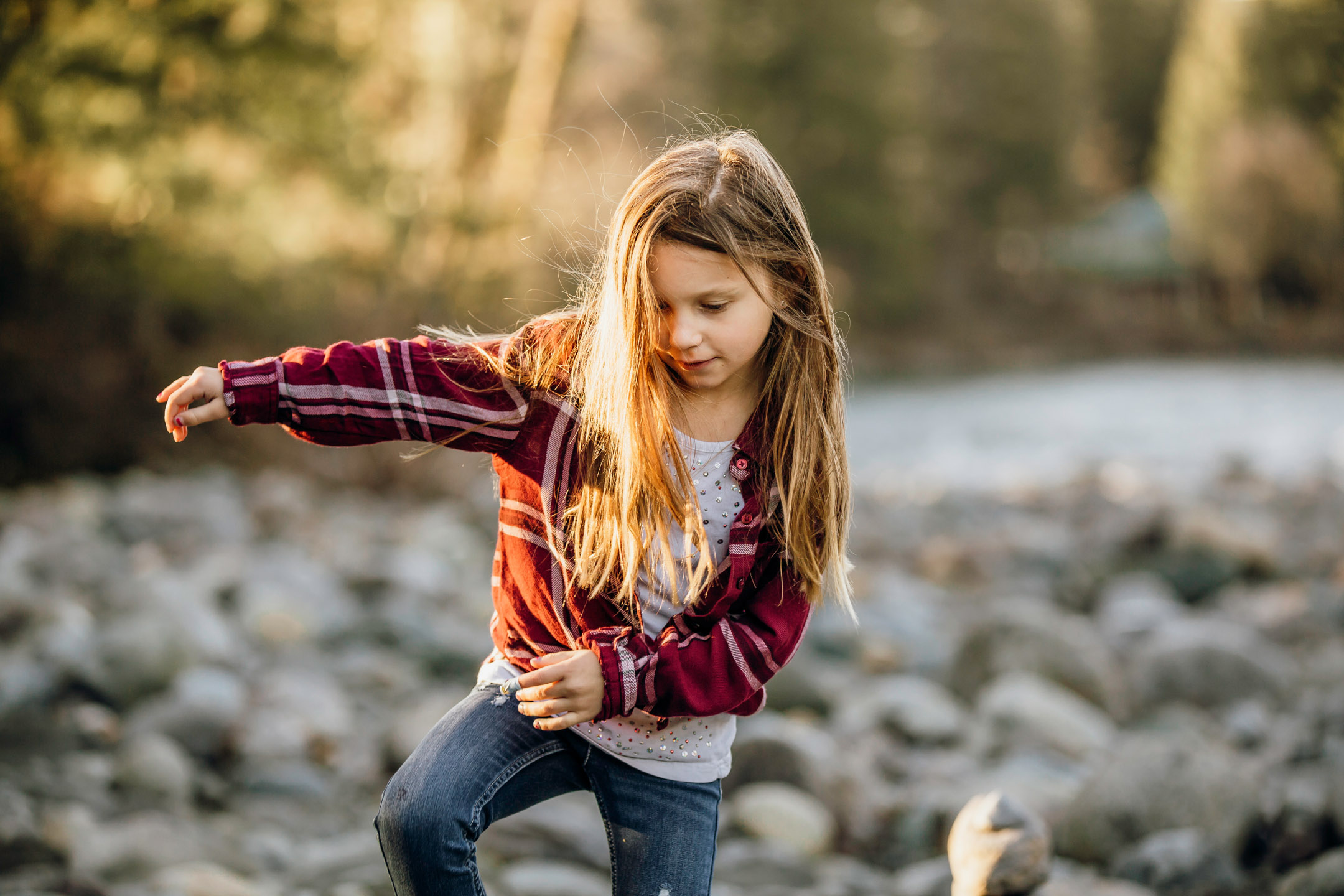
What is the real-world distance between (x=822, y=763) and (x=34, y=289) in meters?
6.63

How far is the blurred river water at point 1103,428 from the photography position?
39.4 ft

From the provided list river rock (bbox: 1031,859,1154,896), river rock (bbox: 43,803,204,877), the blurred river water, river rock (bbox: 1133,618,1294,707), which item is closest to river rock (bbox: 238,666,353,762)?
river rock (bbox: 43,803,204,877)

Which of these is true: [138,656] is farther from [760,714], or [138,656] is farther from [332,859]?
[760,714]

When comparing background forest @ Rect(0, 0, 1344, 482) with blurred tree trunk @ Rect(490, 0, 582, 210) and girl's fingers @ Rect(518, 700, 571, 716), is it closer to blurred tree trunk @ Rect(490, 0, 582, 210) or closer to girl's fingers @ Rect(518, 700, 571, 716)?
blurred tree trunk @ Rect(490, 0, 582, 210)

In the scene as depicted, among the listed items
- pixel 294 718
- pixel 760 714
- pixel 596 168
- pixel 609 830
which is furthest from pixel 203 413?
pixel 596 168

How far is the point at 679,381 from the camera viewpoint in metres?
1.90

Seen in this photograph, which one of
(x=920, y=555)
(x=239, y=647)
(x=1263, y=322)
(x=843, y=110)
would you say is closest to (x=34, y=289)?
(x=239, y=647)

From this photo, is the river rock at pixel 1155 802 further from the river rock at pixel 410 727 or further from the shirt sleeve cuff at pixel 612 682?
the shirt sleeve cuff at pixel 612 682

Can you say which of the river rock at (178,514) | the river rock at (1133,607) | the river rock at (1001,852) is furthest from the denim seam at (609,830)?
the river rock at (178,514)

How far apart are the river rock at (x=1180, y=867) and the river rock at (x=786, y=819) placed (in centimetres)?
81

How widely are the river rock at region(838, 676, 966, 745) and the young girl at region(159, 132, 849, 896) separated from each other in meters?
2.62

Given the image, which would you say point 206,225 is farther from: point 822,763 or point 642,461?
point 642,461

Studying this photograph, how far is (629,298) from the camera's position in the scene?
176 centimetres

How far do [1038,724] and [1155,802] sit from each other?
3.36 feet
